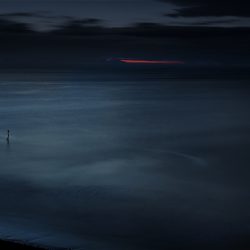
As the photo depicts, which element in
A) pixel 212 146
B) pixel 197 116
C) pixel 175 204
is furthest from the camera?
pixel 197 116

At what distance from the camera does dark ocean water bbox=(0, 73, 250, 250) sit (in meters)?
10.4

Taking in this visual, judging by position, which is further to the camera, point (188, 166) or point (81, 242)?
point (188, 166)

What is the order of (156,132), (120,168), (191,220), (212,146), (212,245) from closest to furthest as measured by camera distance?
(212,245) → (191,220) → (120,168) → (212,146) → (156,132)

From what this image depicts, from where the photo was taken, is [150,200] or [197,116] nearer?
[150,200]

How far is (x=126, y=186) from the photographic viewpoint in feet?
47.8

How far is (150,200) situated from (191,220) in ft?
6.12

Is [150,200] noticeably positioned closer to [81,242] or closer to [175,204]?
[175,204]

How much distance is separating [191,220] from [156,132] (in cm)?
1609

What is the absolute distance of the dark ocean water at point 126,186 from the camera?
34.2 ft

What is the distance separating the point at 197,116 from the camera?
1442 inches

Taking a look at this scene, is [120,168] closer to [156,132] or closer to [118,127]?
[156,132]

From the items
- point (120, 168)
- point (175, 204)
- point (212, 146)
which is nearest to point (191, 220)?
point (175, 204)

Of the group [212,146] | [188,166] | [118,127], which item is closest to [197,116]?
[118,127]

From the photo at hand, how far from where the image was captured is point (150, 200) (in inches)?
517
